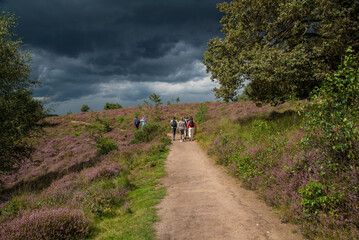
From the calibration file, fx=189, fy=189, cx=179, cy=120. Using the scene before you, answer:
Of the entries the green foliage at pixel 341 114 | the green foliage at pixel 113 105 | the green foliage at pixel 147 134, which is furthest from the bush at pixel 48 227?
the green foliage at pixel 113 105

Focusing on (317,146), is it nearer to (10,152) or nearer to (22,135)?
(22,135)

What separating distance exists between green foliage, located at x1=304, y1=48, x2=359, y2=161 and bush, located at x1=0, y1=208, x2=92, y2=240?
662 centimetres

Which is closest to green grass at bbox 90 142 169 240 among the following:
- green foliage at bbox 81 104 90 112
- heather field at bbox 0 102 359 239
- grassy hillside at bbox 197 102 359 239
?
heather field at bbox 0 102 359 239

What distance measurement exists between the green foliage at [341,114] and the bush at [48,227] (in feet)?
21.7

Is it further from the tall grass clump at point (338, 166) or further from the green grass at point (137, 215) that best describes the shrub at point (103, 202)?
the tall grass clump at point (338, 166)

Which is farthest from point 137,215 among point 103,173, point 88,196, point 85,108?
point 85,108

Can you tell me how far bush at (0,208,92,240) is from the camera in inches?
179

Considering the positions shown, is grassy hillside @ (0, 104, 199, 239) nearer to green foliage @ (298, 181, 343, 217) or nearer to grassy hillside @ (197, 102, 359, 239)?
grassy hillside @ (197, 102, 359, 239)

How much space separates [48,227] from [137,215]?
2.30 m

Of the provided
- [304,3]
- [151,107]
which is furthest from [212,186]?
[151,107]

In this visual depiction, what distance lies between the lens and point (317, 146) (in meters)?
5.26

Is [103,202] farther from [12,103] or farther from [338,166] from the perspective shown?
[12,103]

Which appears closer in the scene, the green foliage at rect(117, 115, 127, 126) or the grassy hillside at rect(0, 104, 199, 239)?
the grassy hillside at rect(0, 104, 199, 239)

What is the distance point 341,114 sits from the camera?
4.40 metres
